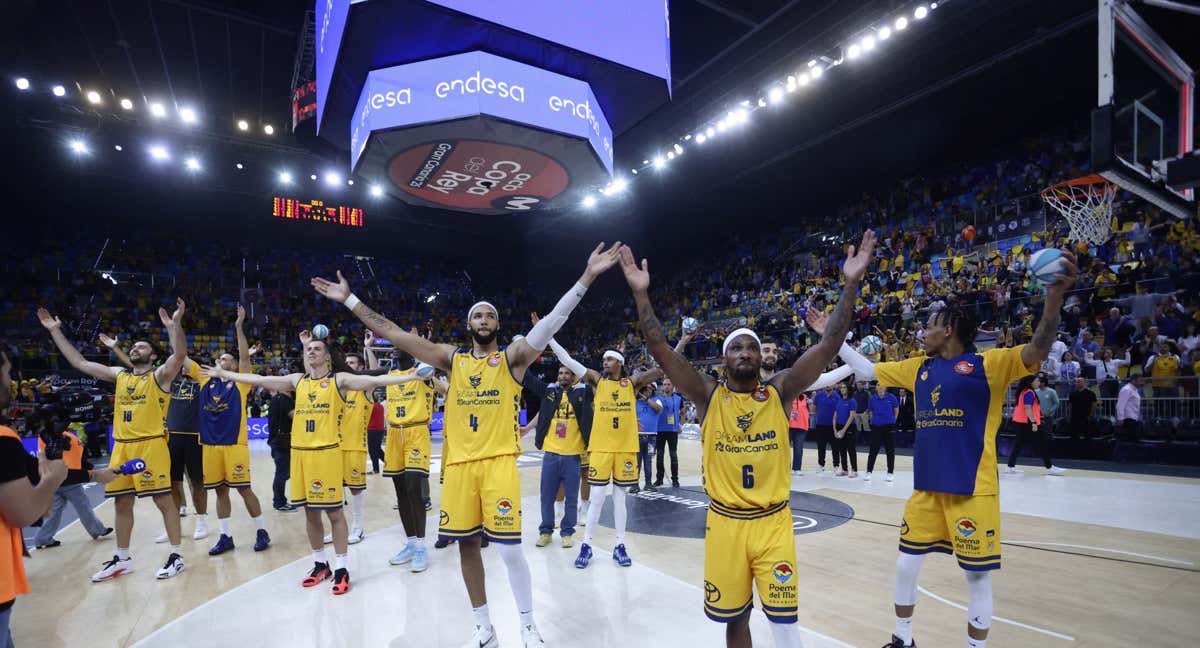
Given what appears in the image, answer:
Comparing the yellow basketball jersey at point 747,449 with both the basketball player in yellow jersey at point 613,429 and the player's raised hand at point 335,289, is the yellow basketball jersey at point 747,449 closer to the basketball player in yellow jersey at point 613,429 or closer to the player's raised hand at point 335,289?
the player's raised hand at point 335,289

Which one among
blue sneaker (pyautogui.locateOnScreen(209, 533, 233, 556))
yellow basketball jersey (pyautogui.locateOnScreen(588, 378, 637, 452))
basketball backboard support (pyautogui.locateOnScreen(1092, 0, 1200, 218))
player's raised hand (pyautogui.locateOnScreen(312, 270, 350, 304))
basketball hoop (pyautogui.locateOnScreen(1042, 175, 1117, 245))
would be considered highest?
basketball hoop (pyautogui.locateOnScreen(1042, 175, 1117, 245))

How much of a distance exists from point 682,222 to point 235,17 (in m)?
17.7

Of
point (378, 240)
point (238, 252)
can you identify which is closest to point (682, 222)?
point (378, 240)

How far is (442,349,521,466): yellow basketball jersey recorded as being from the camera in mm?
3967

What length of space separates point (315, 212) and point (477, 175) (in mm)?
19114

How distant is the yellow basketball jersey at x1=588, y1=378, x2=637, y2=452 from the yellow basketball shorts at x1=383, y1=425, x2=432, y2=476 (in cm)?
177

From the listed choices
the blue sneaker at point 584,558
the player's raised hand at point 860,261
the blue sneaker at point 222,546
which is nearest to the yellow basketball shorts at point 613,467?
the blue sneaker at point 584,558

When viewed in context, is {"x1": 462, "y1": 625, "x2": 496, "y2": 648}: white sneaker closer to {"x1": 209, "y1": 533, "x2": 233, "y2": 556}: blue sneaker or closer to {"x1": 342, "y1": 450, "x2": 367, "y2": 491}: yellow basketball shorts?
Answer: {"x1": 342, "y1": 450, "x2": 367, "y2": 491}: yellow basketball shorts

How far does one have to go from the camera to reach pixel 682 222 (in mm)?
25859

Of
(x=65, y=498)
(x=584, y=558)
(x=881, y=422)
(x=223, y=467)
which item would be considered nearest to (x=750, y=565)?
(x=584, y=558)

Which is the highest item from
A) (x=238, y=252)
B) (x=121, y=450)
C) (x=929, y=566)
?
(x=238, y=252)

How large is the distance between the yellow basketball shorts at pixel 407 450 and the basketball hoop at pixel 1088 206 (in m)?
13.9

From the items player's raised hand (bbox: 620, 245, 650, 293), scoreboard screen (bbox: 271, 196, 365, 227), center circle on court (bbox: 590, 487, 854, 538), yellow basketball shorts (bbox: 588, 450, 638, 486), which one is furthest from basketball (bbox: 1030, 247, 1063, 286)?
scoreboard screen (bbox: 271, 196, 365, 227)

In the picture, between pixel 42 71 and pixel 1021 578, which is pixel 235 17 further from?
pixel 1021 578
